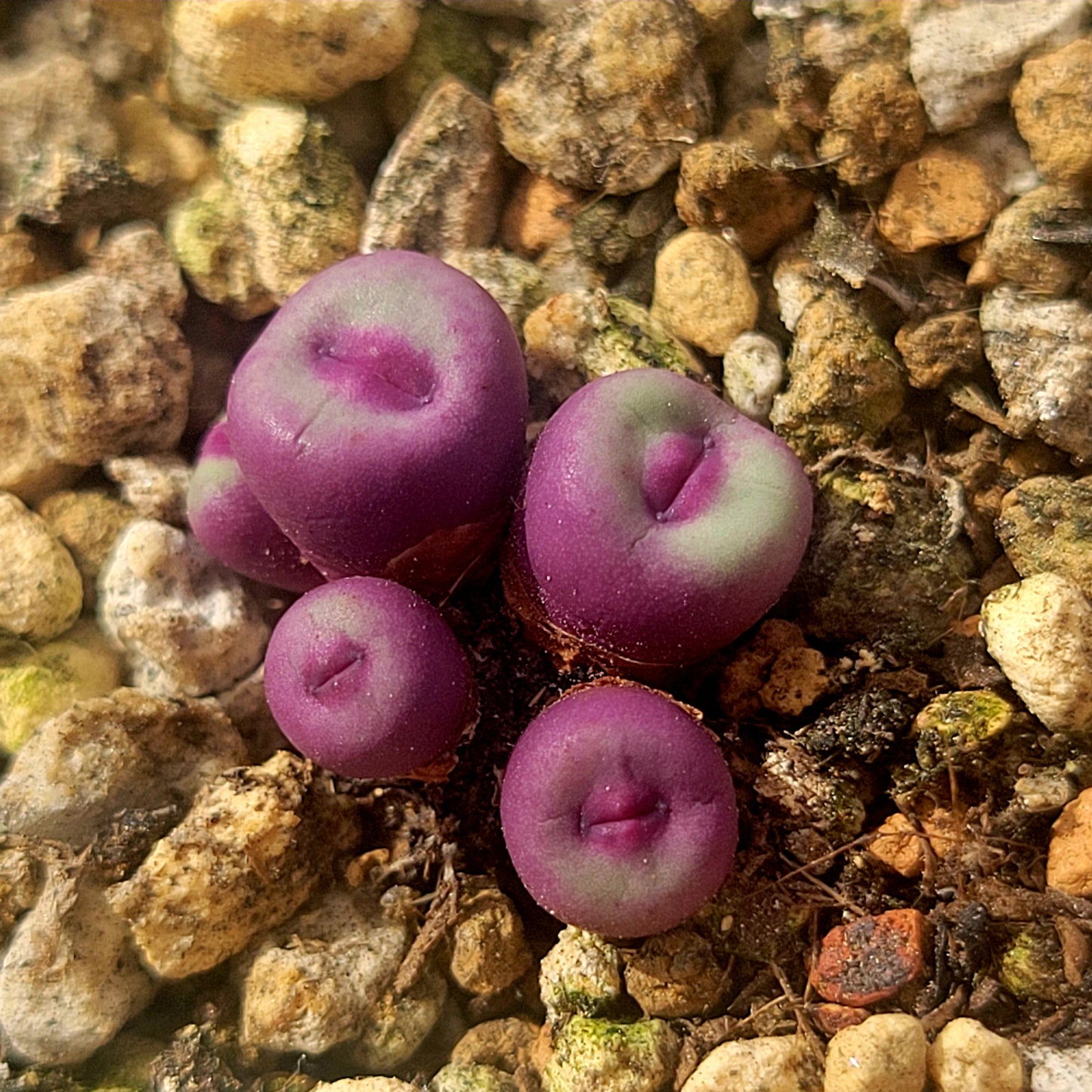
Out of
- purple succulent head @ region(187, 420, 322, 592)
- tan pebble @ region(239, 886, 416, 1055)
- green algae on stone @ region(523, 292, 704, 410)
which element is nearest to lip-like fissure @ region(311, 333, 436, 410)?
purple succulent head @ region(187, 420, 322, 592)

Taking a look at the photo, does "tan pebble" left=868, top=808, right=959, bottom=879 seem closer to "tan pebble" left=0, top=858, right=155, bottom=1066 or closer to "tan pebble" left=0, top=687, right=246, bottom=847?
"tan pebble" left=0, top=687, right=246, bottom=847

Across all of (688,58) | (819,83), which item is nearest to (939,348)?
(819,83)

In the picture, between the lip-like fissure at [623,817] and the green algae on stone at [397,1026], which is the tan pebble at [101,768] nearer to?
the green algae on stone at [397,1026]

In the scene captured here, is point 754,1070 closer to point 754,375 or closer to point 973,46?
point 754,375

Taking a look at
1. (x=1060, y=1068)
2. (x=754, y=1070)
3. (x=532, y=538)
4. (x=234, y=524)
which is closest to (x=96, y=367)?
(x=234, y=524)

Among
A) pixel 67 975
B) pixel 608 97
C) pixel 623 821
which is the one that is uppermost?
pixel 608 97

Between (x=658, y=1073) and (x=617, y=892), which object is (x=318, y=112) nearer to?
(x=617, y=892)

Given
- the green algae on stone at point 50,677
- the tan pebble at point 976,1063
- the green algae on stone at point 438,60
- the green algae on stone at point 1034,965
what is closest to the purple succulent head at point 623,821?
the tan pebble at point 976,1063
